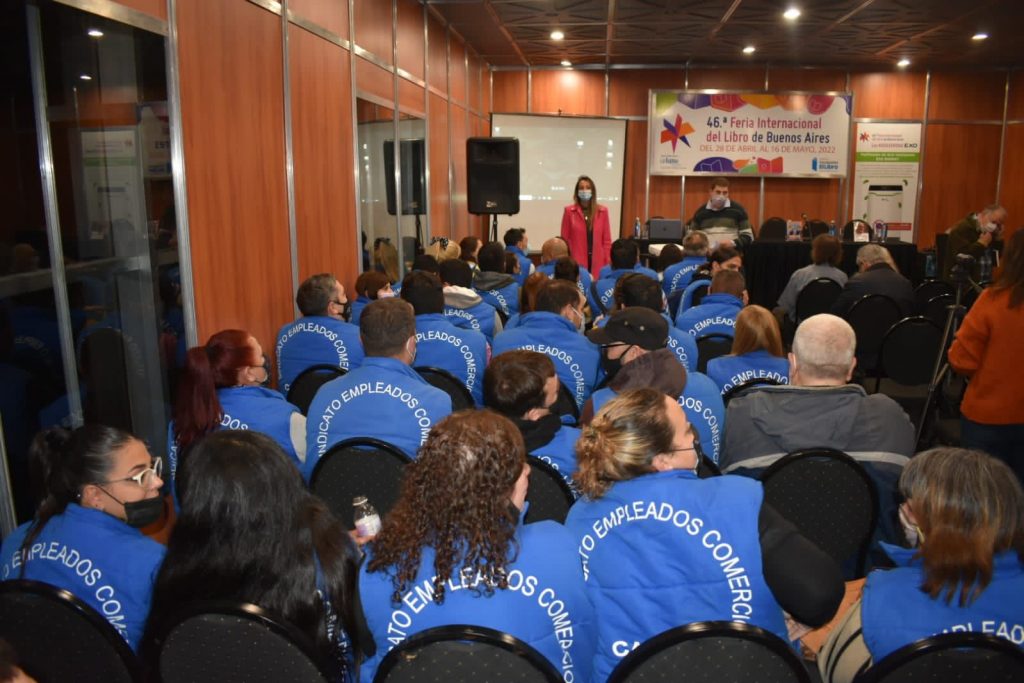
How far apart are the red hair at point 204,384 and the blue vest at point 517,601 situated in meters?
1.38

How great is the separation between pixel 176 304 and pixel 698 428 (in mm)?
2324

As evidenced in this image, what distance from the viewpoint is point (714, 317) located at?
4.67 meters

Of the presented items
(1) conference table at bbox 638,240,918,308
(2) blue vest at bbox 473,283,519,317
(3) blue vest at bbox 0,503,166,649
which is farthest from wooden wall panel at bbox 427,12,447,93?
(3) blue vest at bbox 0,503,166,649

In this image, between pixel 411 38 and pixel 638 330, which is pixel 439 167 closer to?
pixel 411 38

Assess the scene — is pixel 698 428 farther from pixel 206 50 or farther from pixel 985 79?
pixel 985 79

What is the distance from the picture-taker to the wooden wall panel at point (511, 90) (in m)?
12.5

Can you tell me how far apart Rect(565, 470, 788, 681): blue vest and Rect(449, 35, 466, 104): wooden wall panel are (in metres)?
8.75

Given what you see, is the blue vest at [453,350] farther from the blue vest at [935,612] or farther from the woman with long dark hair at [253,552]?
the blue vest at [935,612]

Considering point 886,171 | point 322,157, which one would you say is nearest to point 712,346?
point 322,157

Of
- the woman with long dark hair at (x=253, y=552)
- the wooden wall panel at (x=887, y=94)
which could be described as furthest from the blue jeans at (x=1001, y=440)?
the wooden wall panel at (x=887, y=94)

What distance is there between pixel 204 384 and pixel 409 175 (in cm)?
534

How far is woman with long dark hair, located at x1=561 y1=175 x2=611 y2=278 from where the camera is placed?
9.58 m

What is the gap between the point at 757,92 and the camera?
11969 millimetres

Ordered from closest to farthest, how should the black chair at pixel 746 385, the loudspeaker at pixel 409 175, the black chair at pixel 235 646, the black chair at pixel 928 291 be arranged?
the black chair at pixel 235 646 → the black chair at pixel 746 385 → the black chair at pixel 928 291 → the loudspeaker at pixel 409 175
